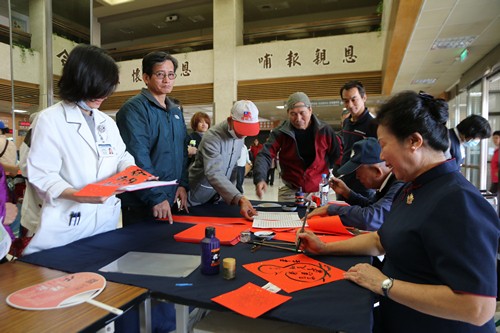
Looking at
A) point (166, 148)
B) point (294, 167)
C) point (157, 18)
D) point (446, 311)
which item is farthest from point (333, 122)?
point (446, 311)

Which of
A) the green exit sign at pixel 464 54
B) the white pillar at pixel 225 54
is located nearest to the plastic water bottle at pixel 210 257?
the green exit sign at pixel 464 54

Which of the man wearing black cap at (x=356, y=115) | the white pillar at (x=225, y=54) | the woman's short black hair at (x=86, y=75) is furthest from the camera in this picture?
the white pillar at (x=225, y=54)

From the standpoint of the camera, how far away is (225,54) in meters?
8.66

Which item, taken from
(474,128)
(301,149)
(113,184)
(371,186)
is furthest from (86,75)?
(474,128)

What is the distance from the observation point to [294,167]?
2.73 m

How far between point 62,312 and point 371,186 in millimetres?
1458

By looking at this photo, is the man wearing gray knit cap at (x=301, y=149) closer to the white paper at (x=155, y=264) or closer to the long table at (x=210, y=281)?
the long table at (x=210, y=281)

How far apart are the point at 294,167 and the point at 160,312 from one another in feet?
5.66

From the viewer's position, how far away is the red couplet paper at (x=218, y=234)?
1413mm

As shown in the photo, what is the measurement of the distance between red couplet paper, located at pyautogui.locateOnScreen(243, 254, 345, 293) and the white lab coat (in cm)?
77

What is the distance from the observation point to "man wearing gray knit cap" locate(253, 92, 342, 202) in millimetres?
2613

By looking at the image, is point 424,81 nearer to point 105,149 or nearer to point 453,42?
point 453,42

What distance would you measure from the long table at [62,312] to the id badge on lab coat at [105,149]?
1.87 feet

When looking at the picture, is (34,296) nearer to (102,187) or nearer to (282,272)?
(102,187)
